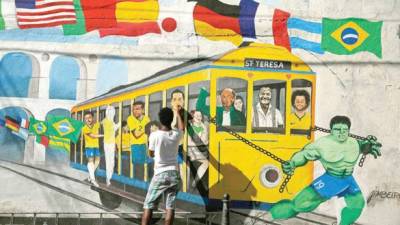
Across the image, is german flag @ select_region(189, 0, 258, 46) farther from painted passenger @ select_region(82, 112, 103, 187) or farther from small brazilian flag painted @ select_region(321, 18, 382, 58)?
painted passenger @ select_region(82, 112, 103, 187)

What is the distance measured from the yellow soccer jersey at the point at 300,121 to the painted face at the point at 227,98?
0.95 meters

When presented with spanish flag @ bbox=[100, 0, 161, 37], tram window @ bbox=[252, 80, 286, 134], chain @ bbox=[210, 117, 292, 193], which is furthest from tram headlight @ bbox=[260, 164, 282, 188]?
spanish flag @ bbox=[100, 0, 161, 37]

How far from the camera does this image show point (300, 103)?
9.40 m

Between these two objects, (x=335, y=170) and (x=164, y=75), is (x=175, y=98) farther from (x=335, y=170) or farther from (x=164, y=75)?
(x=335, y=170)

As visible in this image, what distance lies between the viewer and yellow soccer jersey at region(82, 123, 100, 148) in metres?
9.23

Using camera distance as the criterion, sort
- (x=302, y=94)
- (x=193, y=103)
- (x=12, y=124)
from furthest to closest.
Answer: (x=302, y=94) → (x=193, y=103) → (x=12, y=124)

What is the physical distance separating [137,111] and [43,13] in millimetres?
1995

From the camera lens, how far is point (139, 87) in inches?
364

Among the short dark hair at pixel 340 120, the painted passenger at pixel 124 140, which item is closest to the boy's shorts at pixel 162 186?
the painted passenger at pixel 124 140

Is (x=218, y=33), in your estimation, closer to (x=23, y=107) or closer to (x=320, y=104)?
(x=320, y=104)

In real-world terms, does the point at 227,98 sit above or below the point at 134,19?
below

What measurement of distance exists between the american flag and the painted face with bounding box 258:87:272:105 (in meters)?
2.97

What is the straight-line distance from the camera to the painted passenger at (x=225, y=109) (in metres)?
9.16

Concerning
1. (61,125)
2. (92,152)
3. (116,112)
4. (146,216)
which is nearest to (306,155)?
(146,216)
